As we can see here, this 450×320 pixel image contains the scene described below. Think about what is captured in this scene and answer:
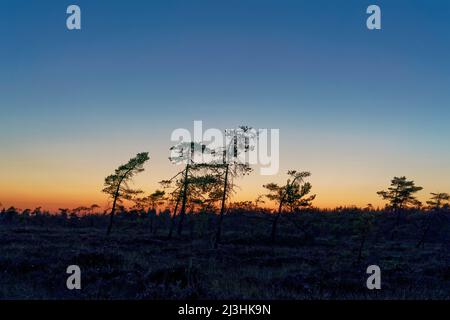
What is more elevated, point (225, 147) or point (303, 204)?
point (225, 147)

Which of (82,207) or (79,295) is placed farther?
(82,207)

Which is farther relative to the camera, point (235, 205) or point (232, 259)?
point (235, 205)

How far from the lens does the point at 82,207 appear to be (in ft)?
282

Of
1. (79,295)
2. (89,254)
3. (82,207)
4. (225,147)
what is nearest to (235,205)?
(225,147)

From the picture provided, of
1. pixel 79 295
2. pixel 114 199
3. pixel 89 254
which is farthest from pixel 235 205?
pixel 79 295

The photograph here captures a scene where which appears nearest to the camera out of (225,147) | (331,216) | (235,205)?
(225,147)

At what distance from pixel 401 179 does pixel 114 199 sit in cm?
4552

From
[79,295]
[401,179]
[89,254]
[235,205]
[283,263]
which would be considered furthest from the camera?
[401,179]
